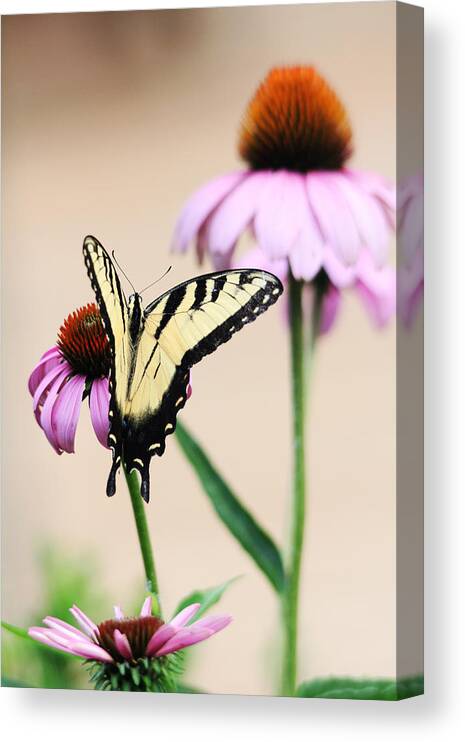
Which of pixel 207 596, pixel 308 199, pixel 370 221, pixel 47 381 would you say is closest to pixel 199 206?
pixel 308 199

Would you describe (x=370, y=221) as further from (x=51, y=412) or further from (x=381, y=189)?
(x=51, y=412)

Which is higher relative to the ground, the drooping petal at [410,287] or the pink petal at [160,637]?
the drooping petal at [410,287]

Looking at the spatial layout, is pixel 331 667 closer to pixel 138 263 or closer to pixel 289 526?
pixel 289 526

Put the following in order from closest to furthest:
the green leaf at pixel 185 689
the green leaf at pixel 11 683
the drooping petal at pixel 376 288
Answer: the drooping petal at pixel 376 288
the green leaf at pixel 185 689
the green leaf at pixel 11 683

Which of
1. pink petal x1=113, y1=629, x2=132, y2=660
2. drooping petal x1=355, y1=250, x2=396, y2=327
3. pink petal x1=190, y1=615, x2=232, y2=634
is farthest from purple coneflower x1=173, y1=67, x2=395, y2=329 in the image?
pink petal x1=113, y1=629, x2=132, y2=660

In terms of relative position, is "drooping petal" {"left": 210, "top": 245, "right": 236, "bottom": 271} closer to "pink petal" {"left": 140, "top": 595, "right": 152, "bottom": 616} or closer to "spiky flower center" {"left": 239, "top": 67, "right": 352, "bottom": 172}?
"spiky flower center" {"left": 239, "top": 67, "right": 352, "bottom": 172}

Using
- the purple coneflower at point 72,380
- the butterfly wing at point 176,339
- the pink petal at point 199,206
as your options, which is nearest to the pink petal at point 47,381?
the purple coneflower at point 72,380

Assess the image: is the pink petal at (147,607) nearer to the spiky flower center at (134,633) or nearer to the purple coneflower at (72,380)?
the spiky flower center at (134,633)
